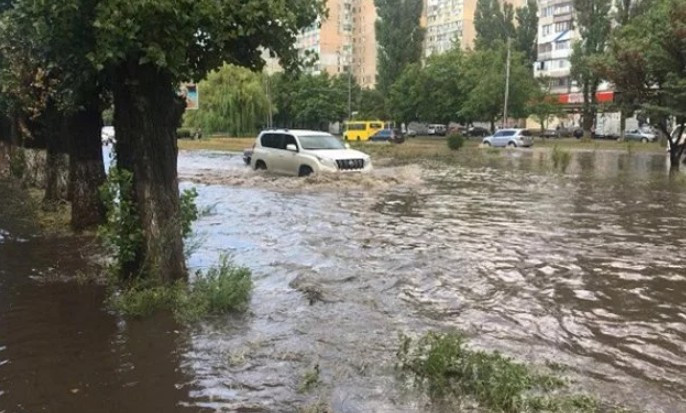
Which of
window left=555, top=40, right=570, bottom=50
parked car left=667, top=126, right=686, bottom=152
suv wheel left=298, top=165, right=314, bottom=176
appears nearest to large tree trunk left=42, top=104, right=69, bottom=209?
suv wheel left=298, top=165, right=314, bottom=176

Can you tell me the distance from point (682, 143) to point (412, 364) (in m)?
24.6

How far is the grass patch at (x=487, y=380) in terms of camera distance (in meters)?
4.40

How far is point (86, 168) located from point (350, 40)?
413 ft

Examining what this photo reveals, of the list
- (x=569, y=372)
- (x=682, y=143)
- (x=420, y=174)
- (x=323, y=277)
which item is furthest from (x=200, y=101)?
(x=569, y=372)

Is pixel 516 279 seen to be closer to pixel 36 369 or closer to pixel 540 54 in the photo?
pixel 36 369

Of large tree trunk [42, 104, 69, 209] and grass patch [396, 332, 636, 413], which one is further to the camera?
large tree trunk [42, 104, 69, 209]

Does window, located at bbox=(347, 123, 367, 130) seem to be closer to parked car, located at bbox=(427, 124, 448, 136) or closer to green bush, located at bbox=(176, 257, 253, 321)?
parked car, located at bbox=(427, 124, 448, 136)

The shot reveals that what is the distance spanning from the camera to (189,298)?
6582 mm

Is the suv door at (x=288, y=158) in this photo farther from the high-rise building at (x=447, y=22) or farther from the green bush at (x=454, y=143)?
the high-rise building at (x=447, y=22)

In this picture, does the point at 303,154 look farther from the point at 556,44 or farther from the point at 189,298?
the point at 556,44

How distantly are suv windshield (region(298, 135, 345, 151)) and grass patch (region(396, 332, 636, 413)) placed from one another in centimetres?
1597

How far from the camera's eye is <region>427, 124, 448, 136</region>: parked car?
255 ft

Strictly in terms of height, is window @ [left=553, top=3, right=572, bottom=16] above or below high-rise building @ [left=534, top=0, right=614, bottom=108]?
above

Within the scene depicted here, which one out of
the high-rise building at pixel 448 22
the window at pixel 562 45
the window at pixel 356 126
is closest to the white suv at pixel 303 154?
the window at pixel 356 126
